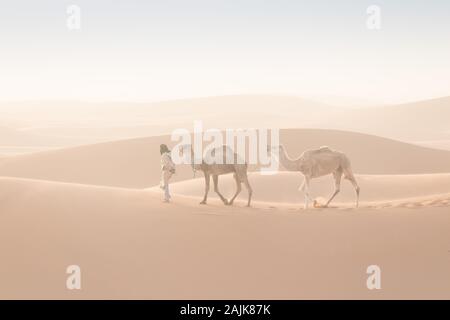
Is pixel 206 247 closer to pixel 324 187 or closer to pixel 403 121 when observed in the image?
pixel 324 187

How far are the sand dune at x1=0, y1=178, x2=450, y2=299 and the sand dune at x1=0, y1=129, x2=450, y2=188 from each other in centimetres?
2304

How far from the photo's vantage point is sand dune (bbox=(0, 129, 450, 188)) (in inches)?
1331

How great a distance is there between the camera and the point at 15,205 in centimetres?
939

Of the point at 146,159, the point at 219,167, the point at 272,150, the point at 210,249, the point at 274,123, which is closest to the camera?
the point at 210,249

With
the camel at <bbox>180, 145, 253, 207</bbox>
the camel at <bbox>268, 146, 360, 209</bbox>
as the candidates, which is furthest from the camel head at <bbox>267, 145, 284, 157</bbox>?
the camel at <bbox>180, 145, 253, 207</bbox>

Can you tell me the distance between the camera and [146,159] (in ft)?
120

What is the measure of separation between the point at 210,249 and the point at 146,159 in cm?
2901

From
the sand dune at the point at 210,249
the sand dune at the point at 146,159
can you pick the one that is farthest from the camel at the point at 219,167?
the sand dune at the point at 146,159

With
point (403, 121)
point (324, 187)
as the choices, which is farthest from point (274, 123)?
point (324, 187)

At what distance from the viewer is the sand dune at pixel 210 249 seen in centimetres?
716
